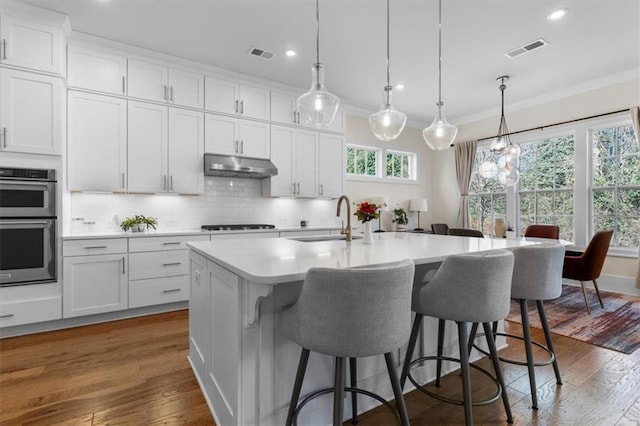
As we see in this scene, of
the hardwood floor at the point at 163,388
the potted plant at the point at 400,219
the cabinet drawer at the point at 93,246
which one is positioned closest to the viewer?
the hardwood floor at the point at 163,388

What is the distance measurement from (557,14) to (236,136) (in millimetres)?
3687

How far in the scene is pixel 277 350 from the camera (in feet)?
4.96

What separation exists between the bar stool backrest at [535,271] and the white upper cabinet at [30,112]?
13.2 ft

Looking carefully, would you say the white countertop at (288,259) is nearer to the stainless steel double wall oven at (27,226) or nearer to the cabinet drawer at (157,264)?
the cabinet drawer at (157,264)

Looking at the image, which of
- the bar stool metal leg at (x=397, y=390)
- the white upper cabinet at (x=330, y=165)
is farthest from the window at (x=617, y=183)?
the bar stool metal leg at (x=397, y=390)

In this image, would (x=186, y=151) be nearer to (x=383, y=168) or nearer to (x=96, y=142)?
(x=96, y=142)

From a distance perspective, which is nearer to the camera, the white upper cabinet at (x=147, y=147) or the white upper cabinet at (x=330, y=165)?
the white upper cabinet at (x=147, y=147)

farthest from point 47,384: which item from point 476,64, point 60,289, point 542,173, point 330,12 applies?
point 542,173

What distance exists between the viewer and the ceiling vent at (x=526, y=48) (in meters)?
3.51

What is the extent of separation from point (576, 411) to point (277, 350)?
176 centimetres

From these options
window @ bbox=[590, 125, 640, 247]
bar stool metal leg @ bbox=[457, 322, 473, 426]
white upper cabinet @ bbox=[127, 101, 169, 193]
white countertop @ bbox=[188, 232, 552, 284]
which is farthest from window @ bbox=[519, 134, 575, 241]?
white upper cabinet @ bbox=[127, 101, 169, 193]

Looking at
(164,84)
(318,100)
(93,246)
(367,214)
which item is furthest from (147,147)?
(367,214)

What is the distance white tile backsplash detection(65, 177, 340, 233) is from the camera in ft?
12.3

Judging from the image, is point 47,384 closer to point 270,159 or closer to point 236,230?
point 236,230
